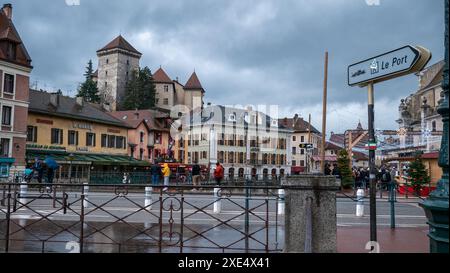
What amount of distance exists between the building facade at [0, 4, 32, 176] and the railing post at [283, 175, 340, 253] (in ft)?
127

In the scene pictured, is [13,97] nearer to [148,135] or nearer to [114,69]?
[148,135]

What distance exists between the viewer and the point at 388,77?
5.98m

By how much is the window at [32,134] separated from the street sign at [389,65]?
150 ft

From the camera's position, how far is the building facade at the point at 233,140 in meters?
72.3

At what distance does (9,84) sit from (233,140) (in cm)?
3950

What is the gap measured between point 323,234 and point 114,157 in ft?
175

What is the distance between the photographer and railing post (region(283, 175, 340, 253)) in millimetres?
6281

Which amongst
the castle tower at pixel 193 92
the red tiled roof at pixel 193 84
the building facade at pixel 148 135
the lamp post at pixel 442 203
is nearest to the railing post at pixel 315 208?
the lamp post at pixel 442 203

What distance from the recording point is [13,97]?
138 ft

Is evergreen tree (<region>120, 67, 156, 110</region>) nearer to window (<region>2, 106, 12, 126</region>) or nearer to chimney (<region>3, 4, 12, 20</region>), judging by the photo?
chimney (<region>3, 4, 12, 20</region>)

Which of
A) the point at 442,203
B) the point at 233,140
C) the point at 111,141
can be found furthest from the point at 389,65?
the point at 233,140

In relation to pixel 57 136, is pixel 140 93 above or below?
Result: above

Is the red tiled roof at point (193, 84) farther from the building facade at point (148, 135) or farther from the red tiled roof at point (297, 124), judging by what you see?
the building facade at point (148, 135)

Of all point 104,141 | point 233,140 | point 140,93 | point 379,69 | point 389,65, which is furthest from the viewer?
point 140,93
